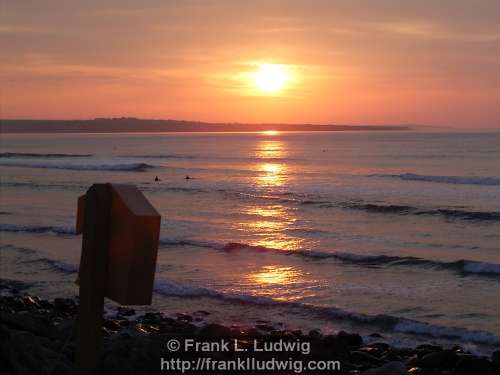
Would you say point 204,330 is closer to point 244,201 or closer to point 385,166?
point 244,201

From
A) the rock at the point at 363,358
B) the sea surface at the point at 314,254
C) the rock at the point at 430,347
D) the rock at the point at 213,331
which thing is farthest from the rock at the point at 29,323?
the rock at the point at 430,347

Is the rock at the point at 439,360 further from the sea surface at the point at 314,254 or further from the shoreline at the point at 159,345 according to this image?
the sea surface at the point at 314,254

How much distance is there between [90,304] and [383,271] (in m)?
13.7

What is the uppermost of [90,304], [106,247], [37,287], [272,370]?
[106,247]

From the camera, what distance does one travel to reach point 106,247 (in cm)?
267

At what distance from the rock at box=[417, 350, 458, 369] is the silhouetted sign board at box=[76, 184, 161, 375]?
6762 millimetres

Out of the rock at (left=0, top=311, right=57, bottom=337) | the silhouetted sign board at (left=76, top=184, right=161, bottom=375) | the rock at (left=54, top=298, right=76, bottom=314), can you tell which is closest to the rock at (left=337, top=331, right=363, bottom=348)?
the rock at (left=0, top=311, right=57, bottom=337)

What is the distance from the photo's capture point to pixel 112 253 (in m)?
2.65

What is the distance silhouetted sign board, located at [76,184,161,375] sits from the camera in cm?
250

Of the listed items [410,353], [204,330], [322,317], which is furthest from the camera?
[322,317]

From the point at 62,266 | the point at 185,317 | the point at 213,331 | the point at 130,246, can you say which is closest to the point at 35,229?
the point at 62,266

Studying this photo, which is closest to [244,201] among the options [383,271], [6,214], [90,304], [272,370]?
[6,214]

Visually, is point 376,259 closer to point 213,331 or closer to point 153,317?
point 153,317

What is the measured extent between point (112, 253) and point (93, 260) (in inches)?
3.7
